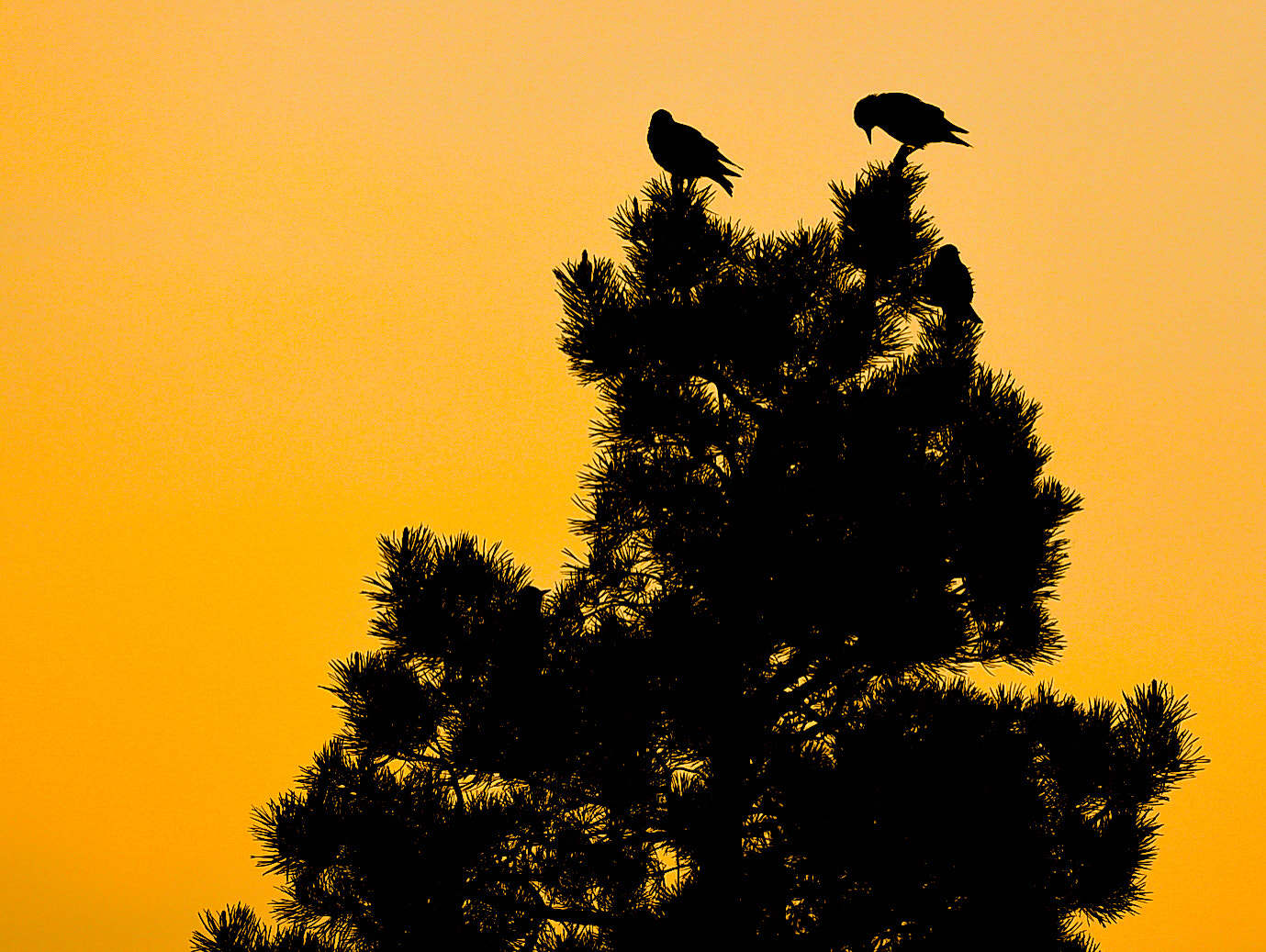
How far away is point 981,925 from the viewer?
4.42 metres

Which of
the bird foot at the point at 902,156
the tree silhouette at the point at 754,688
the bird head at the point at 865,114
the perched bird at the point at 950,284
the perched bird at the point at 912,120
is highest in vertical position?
the bird head at the point at 865,114

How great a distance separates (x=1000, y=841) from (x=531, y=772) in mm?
2016

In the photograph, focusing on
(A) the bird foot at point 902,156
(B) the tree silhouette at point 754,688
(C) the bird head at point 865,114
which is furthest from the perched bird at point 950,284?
(C) the bird head at point 865,114

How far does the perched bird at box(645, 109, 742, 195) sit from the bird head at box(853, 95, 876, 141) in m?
0.88

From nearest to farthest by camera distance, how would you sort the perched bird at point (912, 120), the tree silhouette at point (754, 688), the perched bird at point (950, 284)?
1. the tree silhouette at point (754, 688)
2. the perched bird at point (950, 284)
3. the perched bird at point (912, 120)

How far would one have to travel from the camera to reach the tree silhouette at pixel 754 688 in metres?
4.55

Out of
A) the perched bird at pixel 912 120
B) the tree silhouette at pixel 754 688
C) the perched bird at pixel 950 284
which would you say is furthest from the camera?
the perched bird at pixel 912 120

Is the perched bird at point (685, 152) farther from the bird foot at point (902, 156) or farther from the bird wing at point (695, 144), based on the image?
the bird foot at point (902, 156)

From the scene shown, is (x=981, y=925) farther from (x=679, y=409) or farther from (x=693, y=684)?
(x=679, y=409)

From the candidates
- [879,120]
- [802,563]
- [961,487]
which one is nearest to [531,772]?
[802,563]

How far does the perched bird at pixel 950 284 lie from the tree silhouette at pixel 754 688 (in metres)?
0.08

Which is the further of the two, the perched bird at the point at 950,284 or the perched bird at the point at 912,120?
the perched bird at the point at 912,120

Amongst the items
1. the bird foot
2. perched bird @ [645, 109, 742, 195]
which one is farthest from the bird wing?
the bird foot

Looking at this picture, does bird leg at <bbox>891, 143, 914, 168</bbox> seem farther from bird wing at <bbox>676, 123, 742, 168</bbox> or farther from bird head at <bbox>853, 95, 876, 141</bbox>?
bird wing at <bbox>676, 123, 742, 168</bbox>
